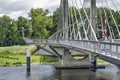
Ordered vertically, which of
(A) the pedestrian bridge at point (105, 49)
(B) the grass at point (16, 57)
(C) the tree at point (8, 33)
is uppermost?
(C) the tree at point (8, 33)

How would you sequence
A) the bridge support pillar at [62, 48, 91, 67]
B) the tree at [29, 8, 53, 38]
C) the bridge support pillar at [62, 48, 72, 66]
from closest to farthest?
the bridge support pillar at [62, 48, 91, 67], the bridge support pillar at [62, 48, 72, 66], the tree at [29, 8, 53, 38]

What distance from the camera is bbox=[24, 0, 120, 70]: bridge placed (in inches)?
1503

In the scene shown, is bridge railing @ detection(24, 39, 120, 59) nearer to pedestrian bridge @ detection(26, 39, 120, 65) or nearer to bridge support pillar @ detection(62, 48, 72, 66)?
pedestrian bridge @ detection(26, 39, 120, 65)

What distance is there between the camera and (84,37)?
7425 centimetres

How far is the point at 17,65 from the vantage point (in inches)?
3533

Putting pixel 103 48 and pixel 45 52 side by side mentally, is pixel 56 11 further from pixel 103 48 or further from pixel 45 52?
pixel 103 48

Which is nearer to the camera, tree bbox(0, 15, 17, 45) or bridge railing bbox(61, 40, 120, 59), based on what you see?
bridge railing bbox(61, 40, 120, 59)

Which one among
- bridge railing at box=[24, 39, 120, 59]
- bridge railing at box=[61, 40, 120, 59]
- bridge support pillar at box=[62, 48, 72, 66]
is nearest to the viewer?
bridge railing at box=[61, 40, 120, 59]

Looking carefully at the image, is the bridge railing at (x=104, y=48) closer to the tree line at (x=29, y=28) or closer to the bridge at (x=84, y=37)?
the bridge at (x=84, y=37)

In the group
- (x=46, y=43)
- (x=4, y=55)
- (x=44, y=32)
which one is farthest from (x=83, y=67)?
(x=44, y=32)

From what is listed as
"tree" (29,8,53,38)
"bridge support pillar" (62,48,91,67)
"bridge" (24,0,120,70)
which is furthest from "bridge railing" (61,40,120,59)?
"tree" (29,8,53,38)

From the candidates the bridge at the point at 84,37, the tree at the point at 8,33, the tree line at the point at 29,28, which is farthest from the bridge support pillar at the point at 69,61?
the tree at the point at 8,33

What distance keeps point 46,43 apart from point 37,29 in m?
49.9

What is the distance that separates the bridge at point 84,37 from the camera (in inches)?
1503
